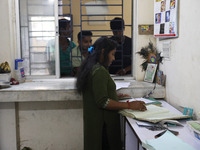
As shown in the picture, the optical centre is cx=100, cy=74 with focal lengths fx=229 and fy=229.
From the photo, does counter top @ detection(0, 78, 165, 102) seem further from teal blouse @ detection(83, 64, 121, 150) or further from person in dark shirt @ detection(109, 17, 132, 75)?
person in dark shirt @ detection(109, 17, 132, 75)

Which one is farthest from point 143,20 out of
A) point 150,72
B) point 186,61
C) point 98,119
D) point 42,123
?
point 42,123

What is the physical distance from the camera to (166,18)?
7.29 feet

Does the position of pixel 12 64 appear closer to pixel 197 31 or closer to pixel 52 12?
pixel 52 12

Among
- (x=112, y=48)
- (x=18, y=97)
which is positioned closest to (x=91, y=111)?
(x=112, y=48)

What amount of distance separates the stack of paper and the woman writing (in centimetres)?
48

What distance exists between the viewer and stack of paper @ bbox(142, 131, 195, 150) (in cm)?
122

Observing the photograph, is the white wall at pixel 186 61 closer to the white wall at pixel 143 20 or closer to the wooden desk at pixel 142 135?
the wooden desk at pixel 142 135

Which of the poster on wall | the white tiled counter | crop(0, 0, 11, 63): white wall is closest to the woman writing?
the poster on wall

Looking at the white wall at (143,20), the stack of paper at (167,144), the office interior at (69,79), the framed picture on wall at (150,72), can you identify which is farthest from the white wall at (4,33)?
the stack of paper at (167,144)

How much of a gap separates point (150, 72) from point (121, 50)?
557 mm

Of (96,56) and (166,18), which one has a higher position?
(166,18)

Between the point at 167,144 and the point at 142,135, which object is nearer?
the point at 167,144

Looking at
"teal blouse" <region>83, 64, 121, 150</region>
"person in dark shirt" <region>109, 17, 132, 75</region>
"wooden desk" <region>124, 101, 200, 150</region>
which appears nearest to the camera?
"wooden desk" <region>124, 101, 200, 150</region>

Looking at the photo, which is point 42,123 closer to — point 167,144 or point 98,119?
point 98,119
